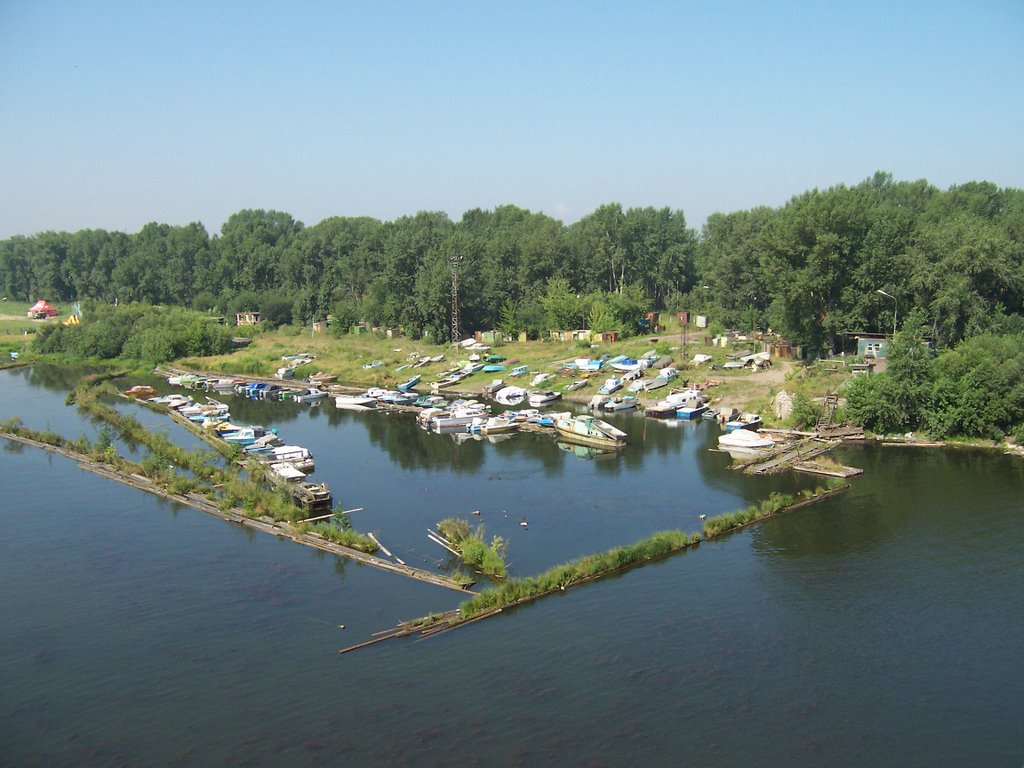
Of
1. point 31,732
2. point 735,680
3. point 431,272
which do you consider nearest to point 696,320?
point 431,272

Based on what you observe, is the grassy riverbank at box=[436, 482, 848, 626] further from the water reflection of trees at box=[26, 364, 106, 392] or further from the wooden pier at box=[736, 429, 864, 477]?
the water reflection of trees at box=[26, 364, 106, 392]

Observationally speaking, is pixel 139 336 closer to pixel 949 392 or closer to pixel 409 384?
pixel 409 384

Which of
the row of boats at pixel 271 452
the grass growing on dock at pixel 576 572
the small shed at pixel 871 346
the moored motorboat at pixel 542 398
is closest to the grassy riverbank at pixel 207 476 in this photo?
the row of boats at pixel 271 452

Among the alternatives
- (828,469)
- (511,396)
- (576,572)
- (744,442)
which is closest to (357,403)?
(511,396)

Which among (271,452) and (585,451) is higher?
(271,452)

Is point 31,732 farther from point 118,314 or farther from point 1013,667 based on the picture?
point 118,314
